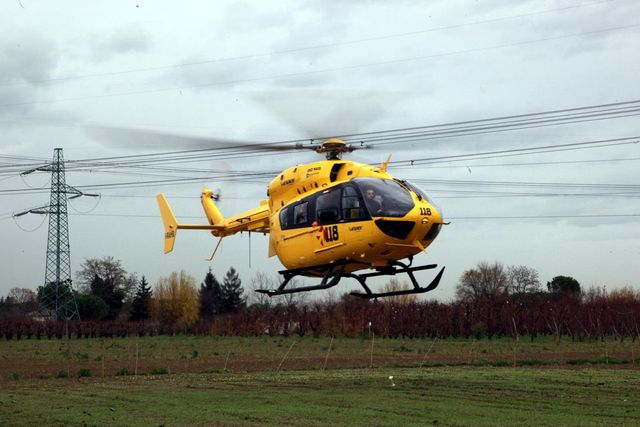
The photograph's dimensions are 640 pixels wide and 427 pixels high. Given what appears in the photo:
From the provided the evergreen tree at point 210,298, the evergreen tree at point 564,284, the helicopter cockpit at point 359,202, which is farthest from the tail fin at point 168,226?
the evergreen tree at point 564,284

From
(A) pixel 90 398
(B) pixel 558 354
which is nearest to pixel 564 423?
(A) pixel 90 398

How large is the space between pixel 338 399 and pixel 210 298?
72381 millimetres

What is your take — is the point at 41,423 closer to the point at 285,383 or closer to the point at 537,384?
the point at 285,383

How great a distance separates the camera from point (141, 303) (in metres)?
101

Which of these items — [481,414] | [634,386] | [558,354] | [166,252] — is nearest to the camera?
[481,414]

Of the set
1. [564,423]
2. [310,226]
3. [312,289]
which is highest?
[310,226]

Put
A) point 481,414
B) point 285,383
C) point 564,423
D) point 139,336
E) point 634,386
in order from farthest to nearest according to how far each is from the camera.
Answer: point 139,336 → point 285,383 → point 634,386 → point 481,414 → point 564,423

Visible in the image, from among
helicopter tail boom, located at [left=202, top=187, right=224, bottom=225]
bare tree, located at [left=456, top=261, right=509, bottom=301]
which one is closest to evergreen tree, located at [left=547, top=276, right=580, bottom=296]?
bare tree, located at [left=456, top=261, right=509, bottom=301]

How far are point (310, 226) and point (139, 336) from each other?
66.2 meters

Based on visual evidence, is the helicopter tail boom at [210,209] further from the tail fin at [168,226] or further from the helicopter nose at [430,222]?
the helicopter nose at [430,222]

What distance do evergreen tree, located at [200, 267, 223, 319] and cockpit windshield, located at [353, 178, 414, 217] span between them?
73.7 metres

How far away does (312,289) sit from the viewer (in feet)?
79.2

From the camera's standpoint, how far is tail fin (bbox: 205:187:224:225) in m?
30.1

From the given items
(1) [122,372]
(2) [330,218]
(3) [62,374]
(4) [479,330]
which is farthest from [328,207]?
(4) [479,330]
